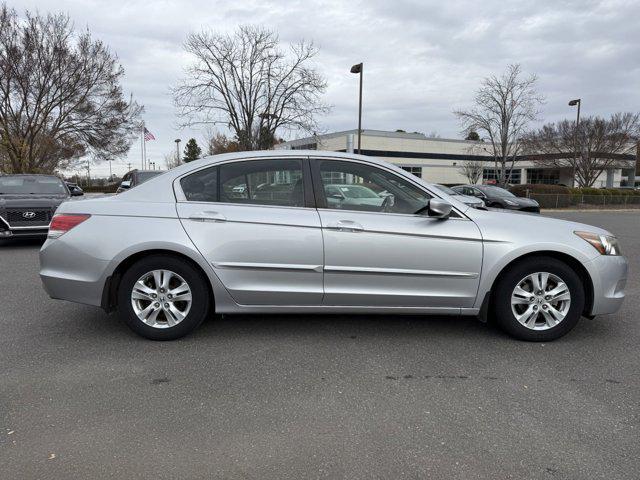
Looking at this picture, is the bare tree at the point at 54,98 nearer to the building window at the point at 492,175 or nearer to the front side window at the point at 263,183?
the front side window at the point at 263,183

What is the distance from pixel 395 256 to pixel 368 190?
2.23 ft

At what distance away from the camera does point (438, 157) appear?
2303 inches

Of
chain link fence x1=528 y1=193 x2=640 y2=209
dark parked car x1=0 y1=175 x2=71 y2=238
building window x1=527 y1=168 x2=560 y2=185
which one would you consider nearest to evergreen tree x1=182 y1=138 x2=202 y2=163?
building window x1=527 y1=168 x2=560 y2=185

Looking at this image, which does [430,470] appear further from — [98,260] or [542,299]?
[98,260]

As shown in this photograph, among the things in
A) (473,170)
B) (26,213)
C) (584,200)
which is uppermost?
(473,170)

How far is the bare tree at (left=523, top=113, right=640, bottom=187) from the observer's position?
38.7 m

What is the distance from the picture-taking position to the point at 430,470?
241 centimetres

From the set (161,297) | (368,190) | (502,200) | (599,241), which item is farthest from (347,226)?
(502,200)

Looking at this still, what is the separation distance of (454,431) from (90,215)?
10.9 ft

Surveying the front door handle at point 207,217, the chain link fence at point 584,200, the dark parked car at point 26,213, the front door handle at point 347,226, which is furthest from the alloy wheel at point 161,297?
the chain link fence at point 584,200

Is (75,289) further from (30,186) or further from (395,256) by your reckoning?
(30,186)

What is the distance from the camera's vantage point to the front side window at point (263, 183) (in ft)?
13.6

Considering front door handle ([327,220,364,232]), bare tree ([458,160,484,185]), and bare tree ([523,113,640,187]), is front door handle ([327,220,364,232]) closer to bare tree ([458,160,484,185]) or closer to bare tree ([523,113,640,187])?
bare tree ([523,113,640,187])

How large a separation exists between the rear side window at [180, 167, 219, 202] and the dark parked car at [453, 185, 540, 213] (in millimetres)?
15489
